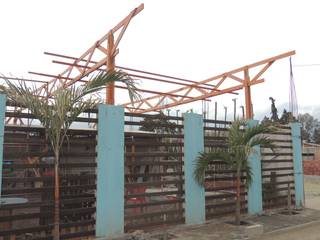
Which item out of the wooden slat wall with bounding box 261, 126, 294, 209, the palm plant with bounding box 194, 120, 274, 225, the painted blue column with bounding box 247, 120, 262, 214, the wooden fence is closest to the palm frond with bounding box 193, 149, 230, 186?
the palm plant with bounding box 194, 120, 274, 225

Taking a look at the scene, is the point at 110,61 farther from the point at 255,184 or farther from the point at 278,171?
the point at 278,171

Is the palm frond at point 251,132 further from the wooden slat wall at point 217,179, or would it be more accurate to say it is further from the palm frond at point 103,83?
the palm frond at point 103,83

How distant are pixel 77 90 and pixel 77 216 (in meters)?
2.46

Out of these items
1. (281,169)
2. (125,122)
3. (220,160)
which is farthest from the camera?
(281,169)

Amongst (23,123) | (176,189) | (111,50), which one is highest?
(111,50)

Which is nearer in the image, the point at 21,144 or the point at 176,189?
the point at 21,144

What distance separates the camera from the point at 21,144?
5789 mm

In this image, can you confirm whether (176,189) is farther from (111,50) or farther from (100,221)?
A: (111,50)

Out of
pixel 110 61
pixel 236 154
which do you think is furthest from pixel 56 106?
pixel 236 154

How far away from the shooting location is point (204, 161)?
762 centimetres

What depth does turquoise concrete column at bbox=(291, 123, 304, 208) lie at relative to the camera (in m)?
10.5

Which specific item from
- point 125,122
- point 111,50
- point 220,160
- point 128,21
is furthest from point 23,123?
point 220,160

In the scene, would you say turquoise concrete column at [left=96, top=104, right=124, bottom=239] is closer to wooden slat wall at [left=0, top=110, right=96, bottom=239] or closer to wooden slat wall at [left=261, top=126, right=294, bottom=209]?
wooden slat wall at [left=0, top=110, right=96, bottom=239]

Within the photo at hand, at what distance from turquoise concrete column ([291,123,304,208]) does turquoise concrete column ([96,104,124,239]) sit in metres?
6.29
